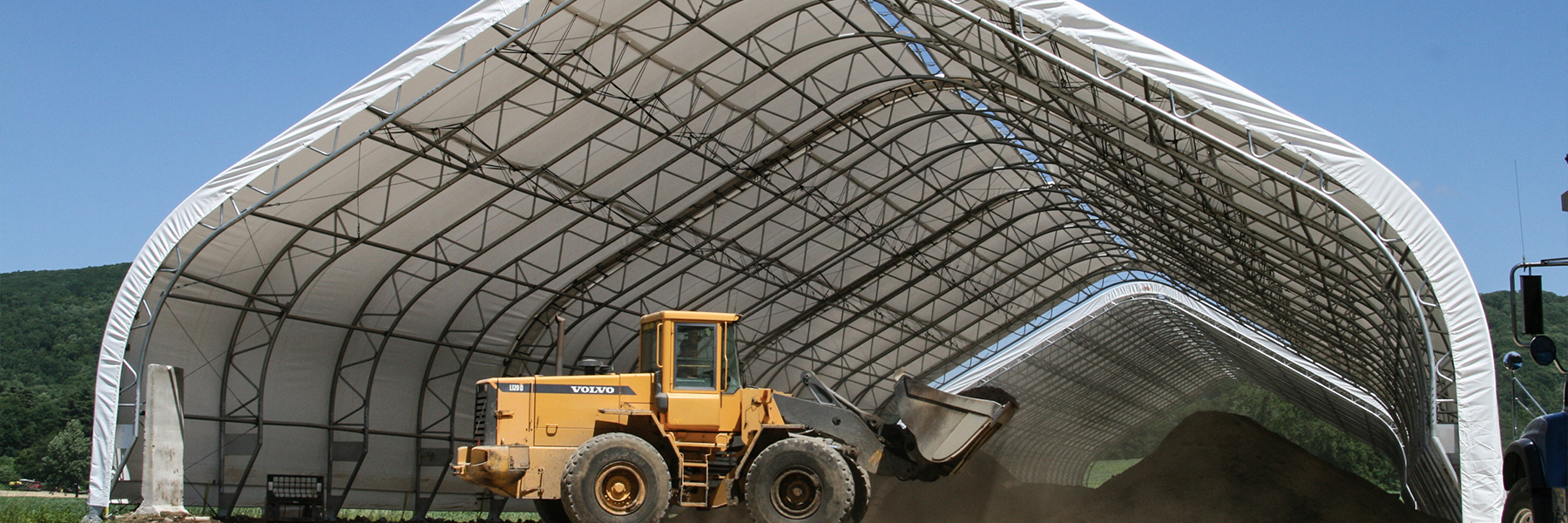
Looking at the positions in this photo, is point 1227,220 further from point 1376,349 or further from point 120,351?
point 120,351

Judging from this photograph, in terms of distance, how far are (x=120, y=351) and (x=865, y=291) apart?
2191cm

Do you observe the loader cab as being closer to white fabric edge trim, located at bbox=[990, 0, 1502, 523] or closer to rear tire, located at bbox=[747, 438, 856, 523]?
rear tire, located at bbox=[747, 438, 856, 523]

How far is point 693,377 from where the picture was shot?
14.1 metres

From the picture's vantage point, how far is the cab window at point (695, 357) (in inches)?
549

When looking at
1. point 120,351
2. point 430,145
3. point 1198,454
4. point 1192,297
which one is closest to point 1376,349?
point 1198,454

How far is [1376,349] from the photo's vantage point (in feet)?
84.9

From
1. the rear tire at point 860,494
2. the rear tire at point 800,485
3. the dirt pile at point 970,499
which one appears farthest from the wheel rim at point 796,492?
the dirt pile at point 970,499

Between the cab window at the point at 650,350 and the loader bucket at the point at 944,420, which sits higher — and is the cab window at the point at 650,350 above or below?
above

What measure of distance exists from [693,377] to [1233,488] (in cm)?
1085

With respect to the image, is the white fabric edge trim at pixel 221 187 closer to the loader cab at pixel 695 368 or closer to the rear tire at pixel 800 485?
the loader cab at pixel 695 368

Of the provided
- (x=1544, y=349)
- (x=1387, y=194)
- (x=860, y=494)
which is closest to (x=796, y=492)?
(x=860, y=494)

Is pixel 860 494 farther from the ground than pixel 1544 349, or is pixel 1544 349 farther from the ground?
pixel 1544 349

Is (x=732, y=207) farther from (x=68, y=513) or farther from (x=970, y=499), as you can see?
(x=68, y=513)

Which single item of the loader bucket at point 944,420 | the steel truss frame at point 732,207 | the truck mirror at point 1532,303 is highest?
the steel truss frame at point 732,207
